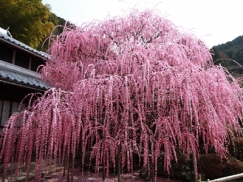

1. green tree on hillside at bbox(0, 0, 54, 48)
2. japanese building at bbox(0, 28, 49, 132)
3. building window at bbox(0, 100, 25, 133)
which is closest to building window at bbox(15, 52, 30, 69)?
japanese building at bbox(0, 28, 49, 132)

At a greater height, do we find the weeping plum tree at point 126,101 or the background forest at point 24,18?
the background forest at point 24,18

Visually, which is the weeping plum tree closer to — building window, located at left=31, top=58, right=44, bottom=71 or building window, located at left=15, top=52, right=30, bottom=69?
building window, located at left=15, top=52, right=30, bottom=69

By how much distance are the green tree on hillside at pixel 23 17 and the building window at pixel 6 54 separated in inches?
266

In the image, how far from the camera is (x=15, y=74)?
745cm

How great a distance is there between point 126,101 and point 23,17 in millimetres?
14093

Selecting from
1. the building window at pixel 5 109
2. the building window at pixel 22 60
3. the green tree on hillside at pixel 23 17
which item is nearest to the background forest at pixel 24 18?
the green tree on hillside at pixel 23 17

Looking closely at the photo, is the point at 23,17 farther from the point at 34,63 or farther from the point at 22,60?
the point at 22,60

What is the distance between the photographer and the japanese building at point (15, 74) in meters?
5.87

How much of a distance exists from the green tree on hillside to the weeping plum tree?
440 inches

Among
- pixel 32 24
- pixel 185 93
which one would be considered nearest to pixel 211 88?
pixel 185 93

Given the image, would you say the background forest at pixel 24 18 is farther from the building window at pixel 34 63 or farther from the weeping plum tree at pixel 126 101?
the weeping plum tree at pixel 126 101

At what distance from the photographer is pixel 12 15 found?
45.9ft

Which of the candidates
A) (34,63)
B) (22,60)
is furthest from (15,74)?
(34,63)

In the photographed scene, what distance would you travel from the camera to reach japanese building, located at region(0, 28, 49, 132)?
19.3 ft
